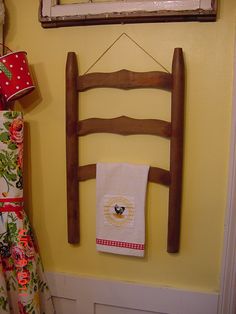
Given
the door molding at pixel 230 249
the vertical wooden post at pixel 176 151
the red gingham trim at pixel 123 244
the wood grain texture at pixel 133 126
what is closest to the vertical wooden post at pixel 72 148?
Result: the wood grain texture at pixel 133 126

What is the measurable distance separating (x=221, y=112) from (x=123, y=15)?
504 millimetres

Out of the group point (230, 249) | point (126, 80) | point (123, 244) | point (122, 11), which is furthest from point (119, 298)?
point (122, 11)

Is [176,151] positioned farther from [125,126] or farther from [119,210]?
[119,210]

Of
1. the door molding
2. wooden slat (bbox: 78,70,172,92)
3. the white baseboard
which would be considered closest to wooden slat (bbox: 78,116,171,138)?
wooden slat (bbox: 78,70,172,92)

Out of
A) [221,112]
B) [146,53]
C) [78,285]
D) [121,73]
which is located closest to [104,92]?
[121,73]

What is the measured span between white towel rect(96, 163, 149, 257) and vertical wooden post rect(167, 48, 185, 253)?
103 millimetres

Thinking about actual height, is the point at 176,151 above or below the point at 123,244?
above

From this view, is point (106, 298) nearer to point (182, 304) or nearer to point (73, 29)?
point (182, 304)

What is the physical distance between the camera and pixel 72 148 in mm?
1188

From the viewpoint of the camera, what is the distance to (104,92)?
1165 millimetres

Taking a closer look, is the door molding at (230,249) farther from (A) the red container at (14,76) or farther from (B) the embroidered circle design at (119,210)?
(A) the red container at (14,76)

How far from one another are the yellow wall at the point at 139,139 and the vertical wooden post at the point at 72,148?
0.03 m

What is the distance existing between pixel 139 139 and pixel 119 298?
2.16 ft

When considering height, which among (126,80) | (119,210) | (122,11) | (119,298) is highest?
(122,11)
